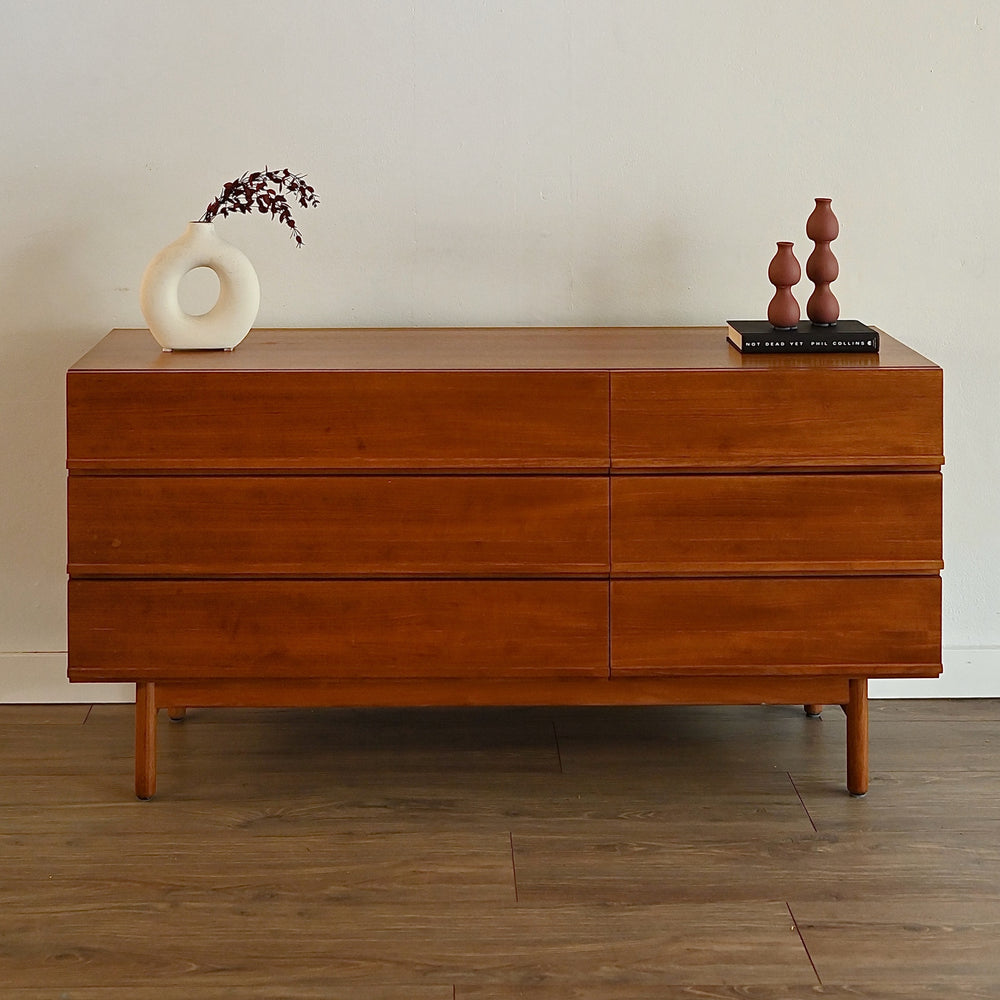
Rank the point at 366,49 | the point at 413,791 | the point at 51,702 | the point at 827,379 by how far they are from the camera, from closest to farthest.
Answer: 1. the point at 827,379
2. the point at 413,791
3. the point at 366,49
4. the point at 51,702

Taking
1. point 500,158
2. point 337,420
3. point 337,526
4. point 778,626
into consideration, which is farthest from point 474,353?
point 778,626

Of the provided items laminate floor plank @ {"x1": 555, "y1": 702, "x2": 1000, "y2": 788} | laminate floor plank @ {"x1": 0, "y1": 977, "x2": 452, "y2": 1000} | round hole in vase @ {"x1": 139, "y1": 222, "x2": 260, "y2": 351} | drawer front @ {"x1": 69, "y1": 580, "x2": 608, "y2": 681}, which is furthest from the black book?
laminate floor plank @ {"x1": 0, "y1": 977, "x2": 452, "y2": 1000}

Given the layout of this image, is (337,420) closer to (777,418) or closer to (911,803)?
(777,418)

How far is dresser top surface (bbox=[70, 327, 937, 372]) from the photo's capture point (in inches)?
88.0

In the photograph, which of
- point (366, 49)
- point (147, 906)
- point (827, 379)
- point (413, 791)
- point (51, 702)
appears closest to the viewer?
point (147, 906)

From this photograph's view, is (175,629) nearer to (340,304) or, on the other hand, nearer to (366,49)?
(340,304)

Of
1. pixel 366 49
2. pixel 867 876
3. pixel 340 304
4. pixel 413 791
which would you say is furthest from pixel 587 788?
pixel 366 49

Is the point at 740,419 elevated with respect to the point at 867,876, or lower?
elevated

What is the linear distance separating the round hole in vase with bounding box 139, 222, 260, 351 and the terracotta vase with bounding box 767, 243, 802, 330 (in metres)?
0.96

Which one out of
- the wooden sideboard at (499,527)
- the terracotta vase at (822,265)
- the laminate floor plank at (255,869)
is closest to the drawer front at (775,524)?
the wooden sideboard at (499,527)

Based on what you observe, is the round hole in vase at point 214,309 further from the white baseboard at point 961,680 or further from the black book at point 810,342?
the white baseboard at point 961,680

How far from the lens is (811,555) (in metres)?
2.26

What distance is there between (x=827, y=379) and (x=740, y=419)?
0.16 metres

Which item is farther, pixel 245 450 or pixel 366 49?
pixel 366 49
